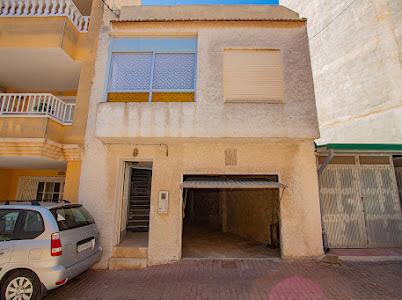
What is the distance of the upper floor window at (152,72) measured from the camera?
23.8ft

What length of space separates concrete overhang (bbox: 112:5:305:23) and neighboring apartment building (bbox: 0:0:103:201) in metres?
1.54

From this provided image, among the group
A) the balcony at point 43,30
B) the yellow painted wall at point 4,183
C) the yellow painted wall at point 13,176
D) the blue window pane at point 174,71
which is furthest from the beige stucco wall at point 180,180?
the yellow painted wall at point 4,183

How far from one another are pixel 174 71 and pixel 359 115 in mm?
12120

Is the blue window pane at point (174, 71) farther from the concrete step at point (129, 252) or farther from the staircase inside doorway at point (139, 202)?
the staircase inside doorway at point (139, 202)

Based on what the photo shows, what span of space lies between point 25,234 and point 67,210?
0.90 metres

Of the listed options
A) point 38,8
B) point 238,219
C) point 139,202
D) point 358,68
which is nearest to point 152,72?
point 38,8

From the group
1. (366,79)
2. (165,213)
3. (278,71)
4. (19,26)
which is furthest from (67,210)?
(366,79)

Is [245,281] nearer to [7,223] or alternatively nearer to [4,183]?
[7,223]

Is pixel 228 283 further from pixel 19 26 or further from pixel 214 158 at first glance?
pixel 19 26

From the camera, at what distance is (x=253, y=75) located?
23.7 ft

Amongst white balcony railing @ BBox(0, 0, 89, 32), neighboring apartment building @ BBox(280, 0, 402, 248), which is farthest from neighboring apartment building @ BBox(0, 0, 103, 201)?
neighboring apartment building @ BBox(280, 0, 402, 248)

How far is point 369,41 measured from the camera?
12922mm

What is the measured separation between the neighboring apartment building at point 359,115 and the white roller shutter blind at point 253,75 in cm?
259

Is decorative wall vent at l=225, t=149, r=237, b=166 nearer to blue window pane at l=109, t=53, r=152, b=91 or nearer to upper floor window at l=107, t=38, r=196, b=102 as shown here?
upper floor window at l=107, t=38, r=196, b=102
